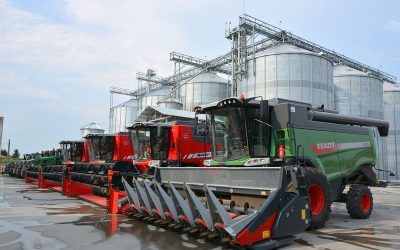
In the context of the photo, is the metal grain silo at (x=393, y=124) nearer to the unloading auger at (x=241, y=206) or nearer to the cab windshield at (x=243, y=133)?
the cab windshield at (x=243, y=133)

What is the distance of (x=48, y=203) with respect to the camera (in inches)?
469

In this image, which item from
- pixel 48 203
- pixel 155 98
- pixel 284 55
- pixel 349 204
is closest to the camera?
pixel 349 204

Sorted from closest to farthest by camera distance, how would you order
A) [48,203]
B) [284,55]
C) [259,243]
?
[259,243] < [48,203] < [284,55]

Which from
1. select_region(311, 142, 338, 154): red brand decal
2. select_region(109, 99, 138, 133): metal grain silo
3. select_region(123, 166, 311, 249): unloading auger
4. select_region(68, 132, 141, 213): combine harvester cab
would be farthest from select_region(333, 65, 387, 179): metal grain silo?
select_region(123, 166, 311, 249): unloading auger

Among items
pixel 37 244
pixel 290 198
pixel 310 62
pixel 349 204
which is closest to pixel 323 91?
pixel 310 62

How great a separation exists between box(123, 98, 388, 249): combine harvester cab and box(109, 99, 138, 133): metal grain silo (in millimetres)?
38383

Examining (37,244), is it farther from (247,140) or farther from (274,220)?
(247,140)

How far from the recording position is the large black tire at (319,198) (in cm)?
716

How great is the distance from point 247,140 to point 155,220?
261 cm

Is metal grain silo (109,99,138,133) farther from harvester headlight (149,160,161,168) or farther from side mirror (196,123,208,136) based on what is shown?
side mirror (196,123,208,136)

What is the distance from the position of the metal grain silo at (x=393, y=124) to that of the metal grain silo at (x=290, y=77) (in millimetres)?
12004

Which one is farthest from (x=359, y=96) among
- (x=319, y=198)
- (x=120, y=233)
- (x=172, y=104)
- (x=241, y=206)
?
(x=120, y=233)

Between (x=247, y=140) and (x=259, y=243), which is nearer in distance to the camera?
(x=259, y=243)

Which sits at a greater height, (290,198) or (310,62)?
(310,62)
